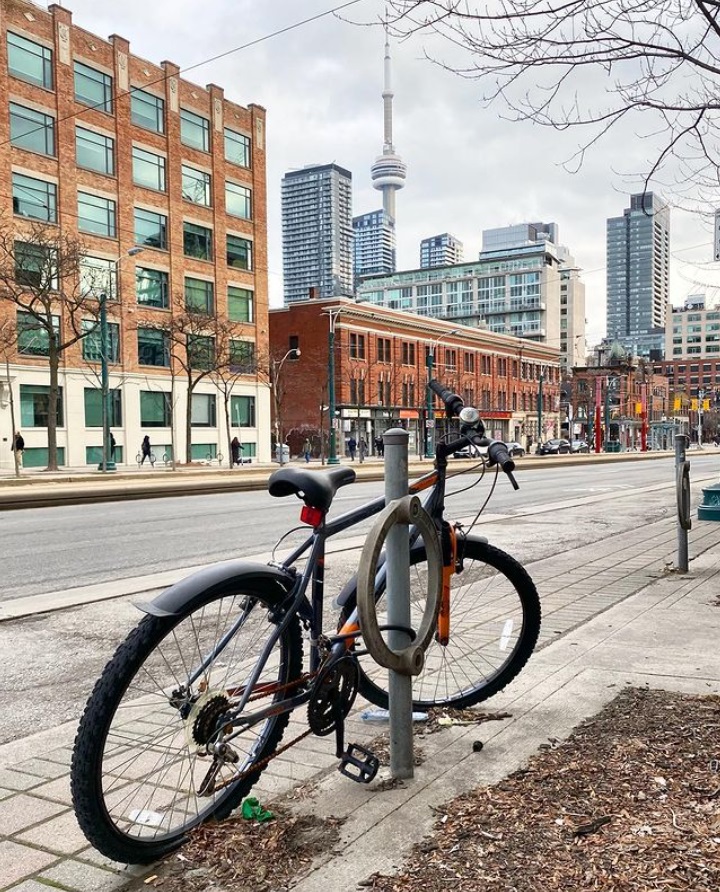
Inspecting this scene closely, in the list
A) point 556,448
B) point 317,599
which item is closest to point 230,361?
point 556,448

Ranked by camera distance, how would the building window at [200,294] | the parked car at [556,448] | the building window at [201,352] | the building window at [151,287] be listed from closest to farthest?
the building window at [201,352]
the building window at [151,287]
the building window at [200,294]
the parked car at [556,448]

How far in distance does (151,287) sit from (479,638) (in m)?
43.5

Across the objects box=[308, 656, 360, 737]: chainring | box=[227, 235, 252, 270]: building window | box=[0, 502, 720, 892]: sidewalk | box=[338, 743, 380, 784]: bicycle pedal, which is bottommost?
box=[0, 502, 720, 892]: sidewalk

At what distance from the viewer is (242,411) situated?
5088 cm

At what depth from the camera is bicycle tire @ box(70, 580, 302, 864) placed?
2.41 metres

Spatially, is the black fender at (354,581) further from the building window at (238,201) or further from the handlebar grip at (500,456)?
the building window at (238,201)

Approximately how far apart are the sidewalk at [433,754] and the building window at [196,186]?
45.2m

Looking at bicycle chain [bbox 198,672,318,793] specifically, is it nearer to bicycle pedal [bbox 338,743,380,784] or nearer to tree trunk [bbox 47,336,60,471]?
bicycle pedal [bbox 338,743,380,784]

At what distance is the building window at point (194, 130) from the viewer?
4688 cm

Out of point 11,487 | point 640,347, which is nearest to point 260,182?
point 11,487

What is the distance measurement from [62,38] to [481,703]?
43.6 metres

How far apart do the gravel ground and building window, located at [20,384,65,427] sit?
38.4 metres

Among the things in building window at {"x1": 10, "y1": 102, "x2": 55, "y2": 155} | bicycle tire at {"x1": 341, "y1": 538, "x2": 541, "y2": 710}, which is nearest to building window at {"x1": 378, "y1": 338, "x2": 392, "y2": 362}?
building window at {"x1": 10, "y1": 102, "x2": 55, "y2": 155}

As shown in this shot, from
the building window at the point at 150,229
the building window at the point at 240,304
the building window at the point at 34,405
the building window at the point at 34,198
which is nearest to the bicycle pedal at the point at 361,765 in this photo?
the building window at the point at 34,405
